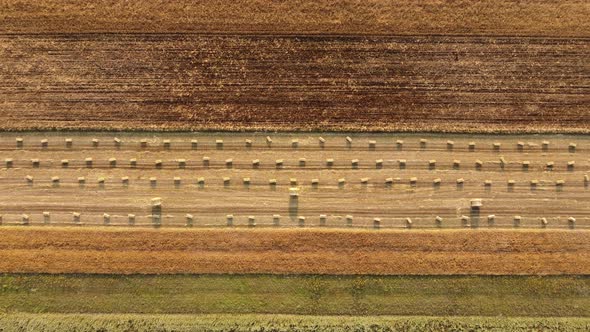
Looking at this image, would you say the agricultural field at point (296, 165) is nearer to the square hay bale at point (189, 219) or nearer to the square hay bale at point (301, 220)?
the square hay bale at point (189, 219)

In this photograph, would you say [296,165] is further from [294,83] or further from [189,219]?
[189,219]

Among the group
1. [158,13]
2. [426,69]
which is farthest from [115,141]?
[426,69]

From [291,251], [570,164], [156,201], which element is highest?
[570,164]

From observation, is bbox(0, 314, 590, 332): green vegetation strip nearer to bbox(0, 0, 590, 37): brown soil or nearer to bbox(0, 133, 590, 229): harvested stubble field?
bbox(0, 133, 590, 229): harvested stubble field

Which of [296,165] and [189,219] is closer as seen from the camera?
[189,219]

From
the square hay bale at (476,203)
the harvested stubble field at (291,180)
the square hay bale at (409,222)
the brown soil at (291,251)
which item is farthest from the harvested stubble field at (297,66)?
the brown soil at (291,251)

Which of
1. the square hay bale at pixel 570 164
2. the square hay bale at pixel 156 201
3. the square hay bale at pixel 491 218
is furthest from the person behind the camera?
the square hay bale at pixel 570 164

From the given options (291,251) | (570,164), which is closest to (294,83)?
(291,251)
